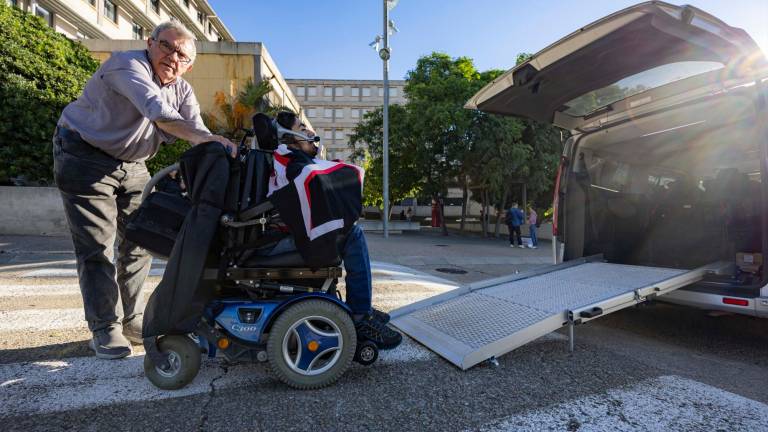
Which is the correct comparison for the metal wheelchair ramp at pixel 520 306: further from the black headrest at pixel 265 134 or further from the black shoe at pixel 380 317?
the black headrest at pixel 265 134

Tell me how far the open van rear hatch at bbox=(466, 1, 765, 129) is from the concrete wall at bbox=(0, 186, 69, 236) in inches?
445

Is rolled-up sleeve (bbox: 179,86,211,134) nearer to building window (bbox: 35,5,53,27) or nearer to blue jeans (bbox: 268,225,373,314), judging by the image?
blue jeans (bbox: 268,225,373,314)

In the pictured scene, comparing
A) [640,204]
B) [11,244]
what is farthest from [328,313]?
[11,244]

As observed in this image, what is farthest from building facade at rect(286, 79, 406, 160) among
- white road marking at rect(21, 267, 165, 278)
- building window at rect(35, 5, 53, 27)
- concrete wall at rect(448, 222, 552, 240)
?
white road marking at rect(21, 267, 165, 278)

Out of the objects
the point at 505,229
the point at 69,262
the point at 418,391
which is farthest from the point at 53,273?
the point at 505,229

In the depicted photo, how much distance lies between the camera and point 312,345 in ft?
6.78

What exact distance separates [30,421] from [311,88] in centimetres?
6976

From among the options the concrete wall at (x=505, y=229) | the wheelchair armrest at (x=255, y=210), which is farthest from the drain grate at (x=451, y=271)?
the concrete wall at (x=505, y=229)

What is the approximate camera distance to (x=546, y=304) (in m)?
2.85

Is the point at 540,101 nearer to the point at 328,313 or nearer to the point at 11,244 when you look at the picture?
the point at 328,313

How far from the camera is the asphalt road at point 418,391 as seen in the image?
5.98 feet

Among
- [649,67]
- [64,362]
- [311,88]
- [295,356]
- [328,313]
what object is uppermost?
[311,88]

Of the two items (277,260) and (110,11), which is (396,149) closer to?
(277,260)

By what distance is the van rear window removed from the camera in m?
3.18
